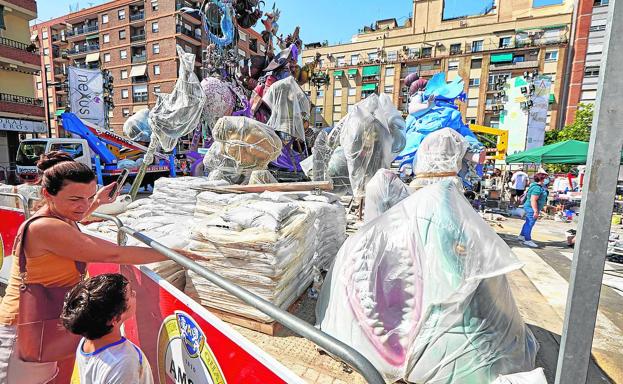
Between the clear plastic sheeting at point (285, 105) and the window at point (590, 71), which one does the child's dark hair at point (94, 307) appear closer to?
the clear plastic sheeting at point (285, 105)

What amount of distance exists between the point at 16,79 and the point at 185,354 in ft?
86.8

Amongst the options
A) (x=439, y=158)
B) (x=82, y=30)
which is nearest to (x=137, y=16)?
(x=82, y=30)

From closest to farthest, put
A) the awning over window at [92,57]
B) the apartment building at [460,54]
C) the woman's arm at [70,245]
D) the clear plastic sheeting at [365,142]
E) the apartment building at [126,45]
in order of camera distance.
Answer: the woman's arm at [70,245]
the clear plastic sheeting at [365,142]
the apartment building at [126,45]
the apartment building at [460,54]
the awning over window at [92,57]

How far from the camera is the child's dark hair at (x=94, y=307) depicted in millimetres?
1190

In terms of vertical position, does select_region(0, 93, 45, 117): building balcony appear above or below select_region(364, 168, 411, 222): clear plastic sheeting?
above

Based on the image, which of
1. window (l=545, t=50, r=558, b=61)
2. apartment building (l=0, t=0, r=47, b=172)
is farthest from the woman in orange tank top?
window (l=545, t=50, r=558, b=61)

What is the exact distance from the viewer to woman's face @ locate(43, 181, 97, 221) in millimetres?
1474

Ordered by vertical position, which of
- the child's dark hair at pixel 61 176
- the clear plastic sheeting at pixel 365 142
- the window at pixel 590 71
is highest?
the window at pixel 590 71

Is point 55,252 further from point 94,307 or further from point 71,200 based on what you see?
point 94,307

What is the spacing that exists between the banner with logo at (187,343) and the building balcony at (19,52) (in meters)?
24.9

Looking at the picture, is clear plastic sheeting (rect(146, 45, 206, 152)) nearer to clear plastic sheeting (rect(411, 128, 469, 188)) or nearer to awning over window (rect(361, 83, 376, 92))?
clear plastic sheeting (rect(411, 128, 469, 188))

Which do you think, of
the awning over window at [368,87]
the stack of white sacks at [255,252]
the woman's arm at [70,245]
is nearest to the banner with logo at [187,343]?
the woman's arm at [70,245]

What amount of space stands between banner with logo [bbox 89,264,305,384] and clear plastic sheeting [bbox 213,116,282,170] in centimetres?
312

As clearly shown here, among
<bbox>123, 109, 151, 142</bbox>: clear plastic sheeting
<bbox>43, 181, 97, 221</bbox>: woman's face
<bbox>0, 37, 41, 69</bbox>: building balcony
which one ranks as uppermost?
<bbox>0, 37, 41, 69</bbox>: building balcony
